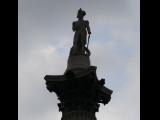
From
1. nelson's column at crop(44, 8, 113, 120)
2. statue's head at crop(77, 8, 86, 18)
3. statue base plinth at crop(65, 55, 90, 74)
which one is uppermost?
statue's head at crop(77, 8, 86, 18)

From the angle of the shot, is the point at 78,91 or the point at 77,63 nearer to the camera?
the point at 78,91

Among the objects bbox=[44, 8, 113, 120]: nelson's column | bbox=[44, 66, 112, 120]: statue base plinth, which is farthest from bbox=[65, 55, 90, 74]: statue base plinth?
bbox=[44, 66, 112, 120]: statue base plinth

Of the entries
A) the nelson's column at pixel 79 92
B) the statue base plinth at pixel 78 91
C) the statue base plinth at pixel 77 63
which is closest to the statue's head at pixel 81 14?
the statue base plinth at pixel 77 63

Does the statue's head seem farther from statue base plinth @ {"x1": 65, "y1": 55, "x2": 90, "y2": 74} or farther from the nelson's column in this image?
the nelson's column

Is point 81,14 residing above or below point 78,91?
above

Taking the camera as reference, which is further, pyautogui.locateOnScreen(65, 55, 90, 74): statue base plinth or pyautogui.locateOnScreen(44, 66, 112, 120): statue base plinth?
pyautogui.locateOnScreen(65, 55, 90, 74): statue base plinth

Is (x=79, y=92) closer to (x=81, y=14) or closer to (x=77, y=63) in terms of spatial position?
(x=77, y=63)

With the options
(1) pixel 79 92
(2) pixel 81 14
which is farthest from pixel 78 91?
(2) pixel 81 14

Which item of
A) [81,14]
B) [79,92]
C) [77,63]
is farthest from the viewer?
[81,14]

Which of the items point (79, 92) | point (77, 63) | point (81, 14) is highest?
point (81, 14)
